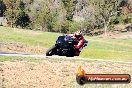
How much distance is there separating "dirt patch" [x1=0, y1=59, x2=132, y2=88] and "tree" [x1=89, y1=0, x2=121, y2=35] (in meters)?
46.5

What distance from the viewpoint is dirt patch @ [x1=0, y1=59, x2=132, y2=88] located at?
29.9 m

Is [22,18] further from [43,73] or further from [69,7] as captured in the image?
[43,73]

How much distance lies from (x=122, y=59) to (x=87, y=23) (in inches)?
1748

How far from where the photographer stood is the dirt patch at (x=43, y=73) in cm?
2994

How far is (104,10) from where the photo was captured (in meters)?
83.1

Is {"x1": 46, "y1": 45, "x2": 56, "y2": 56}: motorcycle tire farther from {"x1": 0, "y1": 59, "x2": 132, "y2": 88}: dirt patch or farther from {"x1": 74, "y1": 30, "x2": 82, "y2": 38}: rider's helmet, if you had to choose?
{"x1": 0, "y1": 59, "x2": 132, "y2": 88}: dirt patch

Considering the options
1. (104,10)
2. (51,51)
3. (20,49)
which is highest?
(51,51)

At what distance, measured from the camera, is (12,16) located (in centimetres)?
8838

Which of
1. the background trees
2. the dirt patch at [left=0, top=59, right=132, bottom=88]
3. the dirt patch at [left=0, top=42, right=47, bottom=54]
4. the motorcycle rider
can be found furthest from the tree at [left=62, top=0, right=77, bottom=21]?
the motorcycle rider

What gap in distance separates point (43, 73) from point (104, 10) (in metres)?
53.2

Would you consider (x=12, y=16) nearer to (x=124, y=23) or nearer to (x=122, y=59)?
(x=124, y=23)

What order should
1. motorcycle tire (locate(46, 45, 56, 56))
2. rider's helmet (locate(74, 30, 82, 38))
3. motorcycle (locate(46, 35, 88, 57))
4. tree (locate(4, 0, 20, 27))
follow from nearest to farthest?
rider's helmet (locate(74, 30, 82, 38))
motorcycle (locate(46, 35, 88, 57))
motorcycle tire (locate(46, 45, 56, 56))
tree (locate(4, 0, 20, 27))

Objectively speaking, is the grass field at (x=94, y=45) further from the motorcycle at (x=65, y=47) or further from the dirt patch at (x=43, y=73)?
the motorcycle at (x=65, y=47)

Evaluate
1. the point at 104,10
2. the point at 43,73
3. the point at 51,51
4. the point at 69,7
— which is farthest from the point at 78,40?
the point at 69,7
